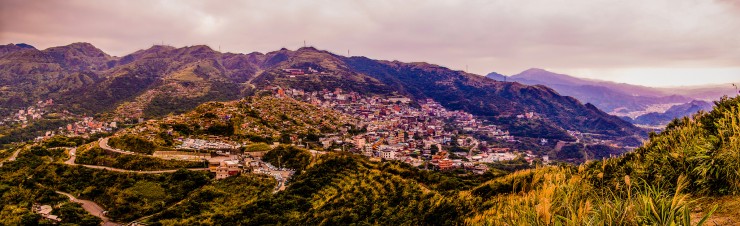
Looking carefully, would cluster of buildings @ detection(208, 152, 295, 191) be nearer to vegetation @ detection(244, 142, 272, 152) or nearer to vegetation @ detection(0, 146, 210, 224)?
vegetation @ detection(0, 146, 210, 224)

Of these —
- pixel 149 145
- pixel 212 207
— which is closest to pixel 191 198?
pixel 212 207

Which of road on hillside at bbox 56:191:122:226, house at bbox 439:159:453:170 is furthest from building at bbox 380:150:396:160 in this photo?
road on hillside at bbox 56:191:122:226

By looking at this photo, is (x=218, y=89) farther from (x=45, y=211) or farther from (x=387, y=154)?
(x=45, y=211)

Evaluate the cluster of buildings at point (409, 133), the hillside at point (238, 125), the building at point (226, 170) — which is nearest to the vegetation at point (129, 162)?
the hillside at point (238, 125)

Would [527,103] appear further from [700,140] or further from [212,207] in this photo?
[700,140]

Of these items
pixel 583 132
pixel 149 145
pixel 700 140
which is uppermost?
pixel 700 140

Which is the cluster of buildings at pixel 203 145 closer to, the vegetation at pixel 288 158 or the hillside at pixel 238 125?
the hillside at pixel 238 125
